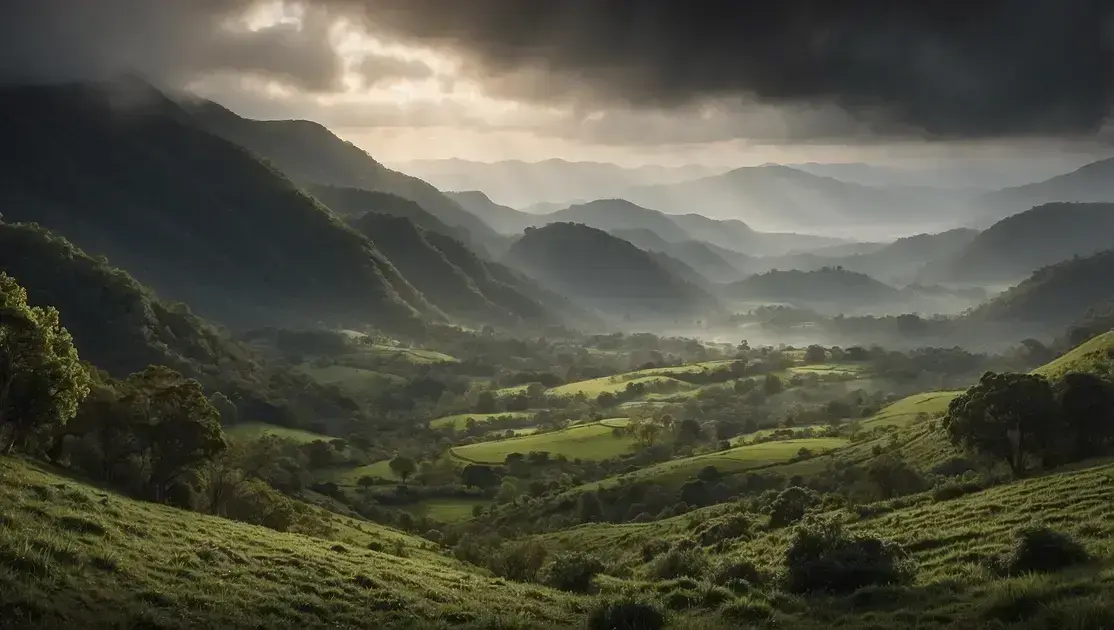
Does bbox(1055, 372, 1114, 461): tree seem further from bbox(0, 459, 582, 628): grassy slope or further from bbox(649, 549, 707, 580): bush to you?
bbox(0, 459, 582, 628): grassy slope

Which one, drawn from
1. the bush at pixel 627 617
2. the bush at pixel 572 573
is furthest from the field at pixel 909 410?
the bush at pixel 627 617

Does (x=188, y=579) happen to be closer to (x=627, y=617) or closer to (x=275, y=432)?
(x=627, y=617)

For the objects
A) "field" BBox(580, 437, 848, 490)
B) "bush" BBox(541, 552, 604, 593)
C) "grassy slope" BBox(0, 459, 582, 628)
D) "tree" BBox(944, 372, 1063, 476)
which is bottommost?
"field" BBox(580, 437, 848, 490)

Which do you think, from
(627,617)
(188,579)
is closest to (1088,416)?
(627,617)

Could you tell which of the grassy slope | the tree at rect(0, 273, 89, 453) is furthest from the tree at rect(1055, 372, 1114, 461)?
the tree at rect(0, 273, 89, 453)

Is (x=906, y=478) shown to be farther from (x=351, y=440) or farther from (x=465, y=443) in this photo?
(x=351, y=440)

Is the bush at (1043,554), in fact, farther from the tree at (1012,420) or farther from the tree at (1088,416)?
the tree at (1088,416)
